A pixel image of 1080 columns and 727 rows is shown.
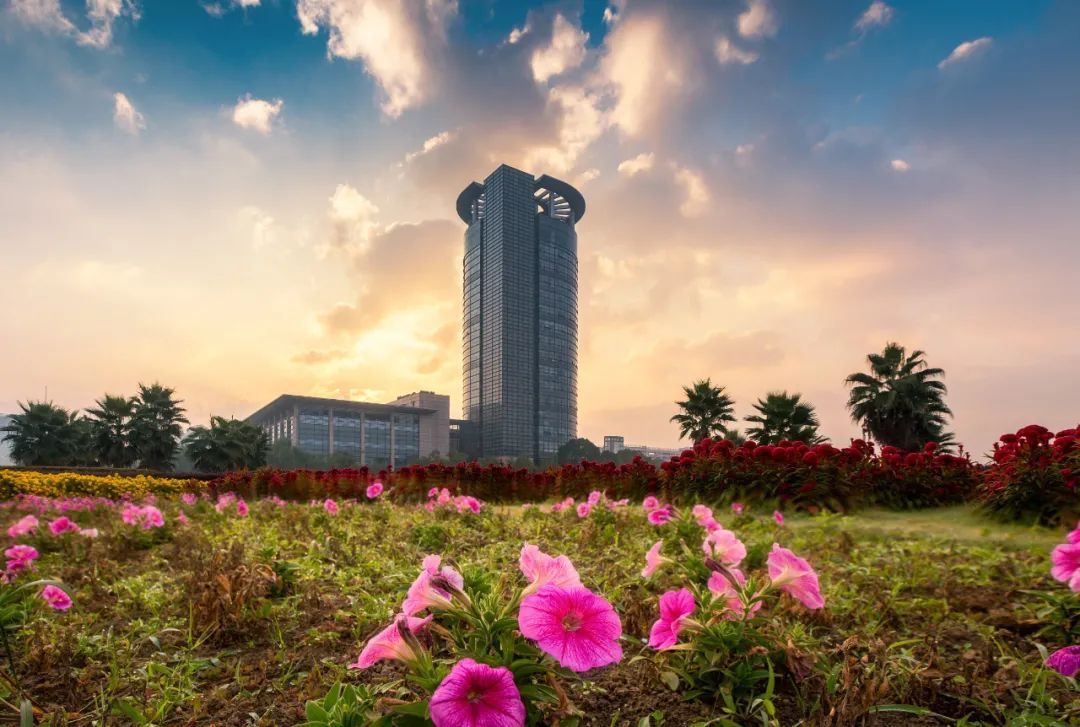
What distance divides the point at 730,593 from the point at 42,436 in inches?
1771

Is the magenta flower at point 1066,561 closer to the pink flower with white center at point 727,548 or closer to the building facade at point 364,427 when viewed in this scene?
the pink flower with white center at point 727,548

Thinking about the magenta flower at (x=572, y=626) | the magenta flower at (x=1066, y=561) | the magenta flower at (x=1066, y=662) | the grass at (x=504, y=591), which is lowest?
the grass at (x=504, y=591)

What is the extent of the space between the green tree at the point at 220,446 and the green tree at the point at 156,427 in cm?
188

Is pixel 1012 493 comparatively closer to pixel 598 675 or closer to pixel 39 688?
pixel 598 675

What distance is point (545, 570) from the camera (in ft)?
3.75

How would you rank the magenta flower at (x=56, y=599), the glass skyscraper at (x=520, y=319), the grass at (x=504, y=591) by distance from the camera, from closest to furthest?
the grass at (x=504, y=591) < the magenta flower at (x=56, y=599) < the glass skyscraper at (x=520, y=319)

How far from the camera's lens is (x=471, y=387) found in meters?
123

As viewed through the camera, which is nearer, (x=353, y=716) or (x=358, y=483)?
(x=353, y=716)

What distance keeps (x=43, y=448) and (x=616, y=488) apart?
40737mm

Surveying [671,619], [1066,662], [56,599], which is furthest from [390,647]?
[56,599]

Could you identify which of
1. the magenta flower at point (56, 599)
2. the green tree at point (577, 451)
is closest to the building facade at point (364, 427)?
the green tree at point (577, 451)

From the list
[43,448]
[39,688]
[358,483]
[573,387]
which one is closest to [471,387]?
[573,387]

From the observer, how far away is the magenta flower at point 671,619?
1427mm

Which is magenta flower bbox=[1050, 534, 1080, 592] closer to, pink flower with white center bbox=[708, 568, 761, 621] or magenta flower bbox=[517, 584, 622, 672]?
pink flower with white center bbox=[708, 568, 761, 621]
